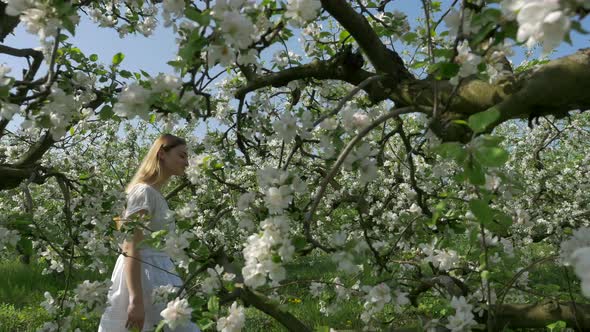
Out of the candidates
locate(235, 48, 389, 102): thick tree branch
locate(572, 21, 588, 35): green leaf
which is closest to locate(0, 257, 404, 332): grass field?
locate(235, 48, 389, 102): thick tree branch

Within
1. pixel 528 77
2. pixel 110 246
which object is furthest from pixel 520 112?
pixel 110 246

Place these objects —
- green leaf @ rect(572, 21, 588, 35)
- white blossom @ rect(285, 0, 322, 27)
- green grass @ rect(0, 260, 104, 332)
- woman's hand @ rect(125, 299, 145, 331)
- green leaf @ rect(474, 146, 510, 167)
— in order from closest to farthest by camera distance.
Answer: green leaf @ rect(572, 21, 588, 35) < green leaf @ rect(474, 146, 510, 167) < white blossom @ rect(285, 0, 322, 27) < woman's hand @ rect(125, 299, 145, 331) < green grass @ rect(0, 260, 104, 332)

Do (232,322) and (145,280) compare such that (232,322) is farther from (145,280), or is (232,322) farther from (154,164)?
(154,164)

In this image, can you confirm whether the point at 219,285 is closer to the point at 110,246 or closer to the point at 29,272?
the point at 110,246

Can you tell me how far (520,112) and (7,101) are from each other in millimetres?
1939

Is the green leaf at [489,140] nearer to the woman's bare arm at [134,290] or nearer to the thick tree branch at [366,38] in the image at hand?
the thick tree branch at [366,38]

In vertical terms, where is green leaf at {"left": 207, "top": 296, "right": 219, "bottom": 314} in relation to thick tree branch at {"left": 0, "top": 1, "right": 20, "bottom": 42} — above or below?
below

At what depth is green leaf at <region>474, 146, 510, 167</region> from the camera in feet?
3.66

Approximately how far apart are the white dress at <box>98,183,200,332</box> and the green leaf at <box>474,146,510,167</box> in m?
2.31

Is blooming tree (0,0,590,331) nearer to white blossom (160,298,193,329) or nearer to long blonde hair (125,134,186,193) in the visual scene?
white blossom (160,298,193,329)

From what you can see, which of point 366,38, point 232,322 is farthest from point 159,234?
point 366,38

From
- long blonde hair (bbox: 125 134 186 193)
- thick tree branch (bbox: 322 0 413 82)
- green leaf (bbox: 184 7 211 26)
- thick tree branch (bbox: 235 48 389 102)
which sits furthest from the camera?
long blonde hair (bbox: 125 134 186 193)

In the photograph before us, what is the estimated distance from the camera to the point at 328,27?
519 cm

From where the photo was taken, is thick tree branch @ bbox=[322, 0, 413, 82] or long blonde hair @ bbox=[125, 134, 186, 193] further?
long blonde hair @ bbox=[125, 134, 186, 193]
